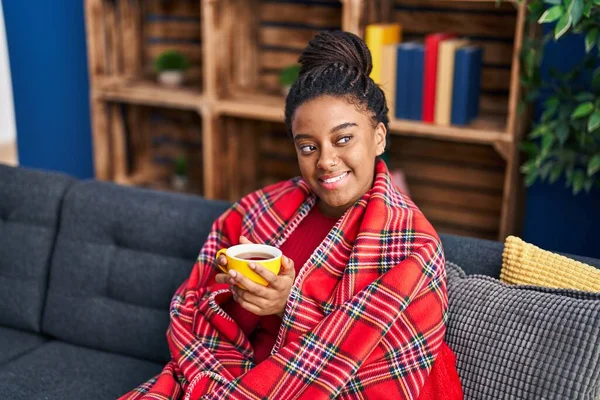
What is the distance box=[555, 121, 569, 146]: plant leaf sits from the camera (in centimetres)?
221

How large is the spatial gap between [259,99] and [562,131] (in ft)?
4.24

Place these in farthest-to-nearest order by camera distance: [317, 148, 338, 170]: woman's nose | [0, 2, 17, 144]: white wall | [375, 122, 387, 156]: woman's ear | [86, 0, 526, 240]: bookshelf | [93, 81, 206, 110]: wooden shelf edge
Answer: [0, 2, 17, 144]: white wall < [93, 81, 206, 110]: wooden shelf edge < [86, 0, 526, 240]: bookshelf < [375, 122, 387, 156]: woman's ear < [317, 148, 338, 170]: woman's nose

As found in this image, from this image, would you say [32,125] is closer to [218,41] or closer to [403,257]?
[218,41]

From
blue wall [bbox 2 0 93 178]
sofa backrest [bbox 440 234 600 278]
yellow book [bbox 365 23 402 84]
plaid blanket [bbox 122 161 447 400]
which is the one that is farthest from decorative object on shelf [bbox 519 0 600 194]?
blue wall [bbox 2 0 93 178]

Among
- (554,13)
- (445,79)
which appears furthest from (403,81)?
(554,13)

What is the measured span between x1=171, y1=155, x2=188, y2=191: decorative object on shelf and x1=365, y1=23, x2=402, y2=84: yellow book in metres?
1.17

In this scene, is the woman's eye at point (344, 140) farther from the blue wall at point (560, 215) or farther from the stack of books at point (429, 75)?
the blue wall at point (560, 215)

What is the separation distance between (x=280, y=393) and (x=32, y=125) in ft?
9.35

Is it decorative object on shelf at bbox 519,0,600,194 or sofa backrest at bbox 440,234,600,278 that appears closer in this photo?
sofa backrest at bbox 440,234,600,278

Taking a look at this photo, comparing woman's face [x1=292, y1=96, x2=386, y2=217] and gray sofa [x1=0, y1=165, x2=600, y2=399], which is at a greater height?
woman's face [x1=292, y1=96, x2=386, y2=217]

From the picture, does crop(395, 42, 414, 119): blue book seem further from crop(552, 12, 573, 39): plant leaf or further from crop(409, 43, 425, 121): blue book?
crop(552, 12, 573, 39): plant leaf

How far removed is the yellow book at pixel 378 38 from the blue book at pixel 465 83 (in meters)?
0.27

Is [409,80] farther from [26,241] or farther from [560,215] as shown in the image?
[26,241]

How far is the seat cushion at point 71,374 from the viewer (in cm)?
173
